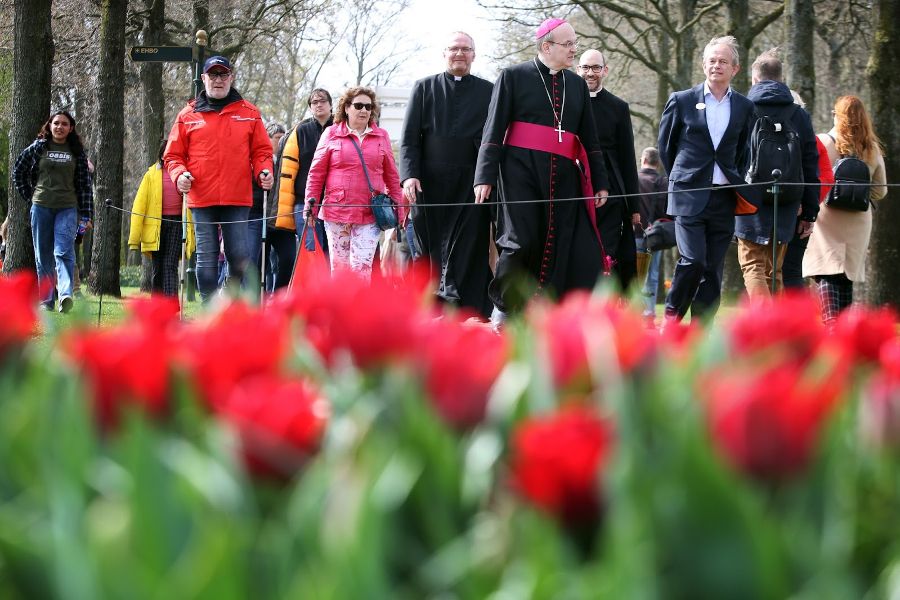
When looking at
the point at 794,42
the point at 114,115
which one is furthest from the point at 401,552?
the point at 114,115

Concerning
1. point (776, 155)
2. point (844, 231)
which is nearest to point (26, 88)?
point (776, 155)

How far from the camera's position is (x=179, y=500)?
88 cm

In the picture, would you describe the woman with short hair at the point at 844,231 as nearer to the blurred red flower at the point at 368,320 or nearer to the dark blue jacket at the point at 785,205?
the dark blue jacket at the point at 785,205

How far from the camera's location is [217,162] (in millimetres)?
10117

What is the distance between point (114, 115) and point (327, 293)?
17.5m

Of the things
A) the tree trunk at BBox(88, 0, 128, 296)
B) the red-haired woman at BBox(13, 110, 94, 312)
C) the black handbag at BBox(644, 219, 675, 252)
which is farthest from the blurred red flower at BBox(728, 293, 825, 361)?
the tree trunk at BBox(88, 0, 128, 296)

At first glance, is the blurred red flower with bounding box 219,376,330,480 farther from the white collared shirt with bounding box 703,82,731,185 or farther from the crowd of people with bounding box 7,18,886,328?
the white collared shirt with bounding box 703,82,731,185

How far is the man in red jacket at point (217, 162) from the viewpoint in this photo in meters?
10.1

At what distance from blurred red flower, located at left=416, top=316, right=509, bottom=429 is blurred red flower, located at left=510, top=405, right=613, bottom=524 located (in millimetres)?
240

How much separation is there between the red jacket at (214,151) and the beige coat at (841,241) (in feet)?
13.5

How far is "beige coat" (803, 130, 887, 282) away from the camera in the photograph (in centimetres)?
923

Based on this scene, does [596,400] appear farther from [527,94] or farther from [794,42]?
[794,42]

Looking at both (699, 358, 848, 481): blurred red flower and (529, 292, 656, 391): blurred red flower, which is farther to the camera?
(529, 292, 656, 391): blurred red flower

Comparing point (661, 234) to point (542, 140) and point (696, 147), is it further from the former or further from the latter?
point (542, 140)
